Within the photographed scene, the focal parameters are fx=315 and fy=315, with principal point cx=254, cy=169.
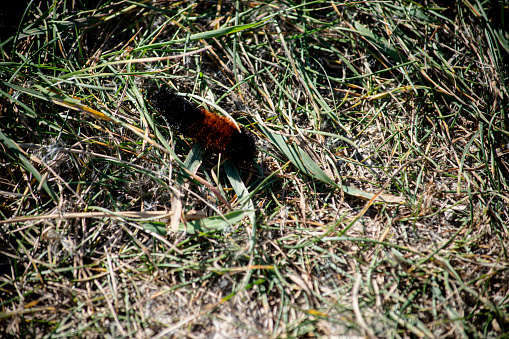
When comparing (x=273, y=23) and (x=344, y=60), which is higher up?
(x=273, y=23)

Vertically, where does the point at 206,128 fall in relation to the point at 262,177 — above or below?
above

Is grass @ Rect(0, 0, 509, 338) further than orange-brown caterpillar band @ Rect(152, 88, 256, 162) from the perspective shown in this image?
No

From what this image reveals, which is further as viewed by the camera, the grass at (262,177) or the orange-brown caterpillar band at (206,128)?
the orange-brown caterpillar band at (206,128)

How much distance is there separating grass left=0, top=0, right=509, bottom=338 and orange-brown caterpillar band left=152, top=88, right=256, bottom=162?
0.16 m

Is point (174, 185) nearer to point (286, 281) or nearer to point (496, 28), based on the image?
point (286, 281)

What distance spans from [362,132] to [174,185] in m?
1.60

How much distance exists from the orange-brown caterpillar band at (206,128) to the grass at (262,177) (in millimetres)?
158

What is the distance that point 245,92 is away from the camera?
2676 mm

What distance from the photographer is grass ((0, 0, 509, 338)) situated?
6.44 feet

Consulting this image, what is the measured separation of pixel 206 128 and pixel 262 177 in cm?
57

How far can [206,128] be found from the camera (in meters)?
2.21

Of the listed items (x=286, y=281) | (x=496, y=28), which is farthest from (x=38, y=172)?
(x=496, y=28)

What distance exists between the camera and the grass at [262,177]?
196cm

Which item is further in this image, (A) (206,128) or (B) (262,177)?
(B) (262,177)
